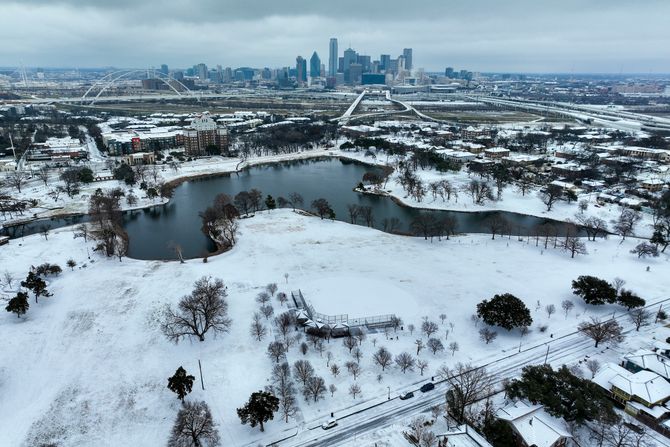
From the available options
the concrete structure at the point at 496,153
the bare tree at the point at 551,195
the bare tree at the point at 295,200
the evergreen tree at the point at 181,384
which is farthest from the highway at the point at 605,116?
the evergreen tree at the point at 181,384

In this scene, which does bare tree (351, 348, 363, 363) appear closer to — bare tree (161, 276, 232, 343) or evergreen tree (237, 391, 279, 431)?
evergreen tree (237, 391, 279, 431)

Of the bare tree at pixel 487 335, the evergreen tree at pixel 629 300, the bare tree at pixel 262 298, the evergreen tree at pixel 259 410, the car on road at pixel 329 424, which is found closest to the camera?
the evergreen tree at pixel 259 410

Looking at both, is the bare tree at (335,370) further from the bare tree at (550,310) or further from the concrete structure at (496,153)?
the concrete structure at (496,153)

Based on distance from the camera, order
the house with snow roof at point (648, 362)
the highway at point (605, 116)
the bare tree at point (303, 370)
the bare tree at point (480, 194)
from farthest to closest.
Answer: the highway at point (605, 116) < the bare tree at point (480, 194) < the house with snow roof at point (648, 362) < the bare tree at point (303, 370)

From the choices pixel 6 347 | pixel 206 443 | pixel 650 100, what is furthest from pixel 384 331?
pixel 650 100

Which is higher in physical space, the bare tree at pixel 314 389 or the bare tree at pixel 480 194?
the bare tree at pixel 480 194

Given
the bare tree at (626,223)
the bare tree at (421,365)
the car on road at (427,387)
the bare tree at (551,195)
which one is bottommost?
the car on road at (427,387)


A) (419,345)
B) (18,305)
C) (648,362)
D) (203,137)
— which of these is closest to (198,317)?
(18,305)

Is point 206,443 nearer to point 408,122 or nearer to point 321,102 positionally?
point 408,122

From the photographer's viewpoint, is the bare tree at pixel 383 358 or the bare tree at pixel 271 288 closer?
the bare tree at pixel 383 358
